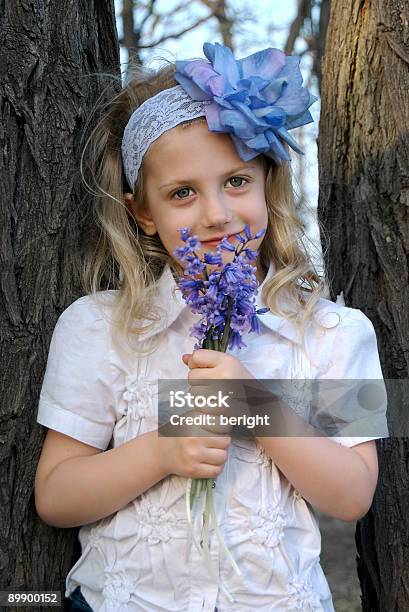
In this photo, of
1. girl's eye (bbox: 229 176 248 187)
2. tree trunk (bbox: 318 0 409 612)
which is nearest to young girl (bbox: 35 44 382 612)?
girl's eye (bbox: 229 176 248 187)

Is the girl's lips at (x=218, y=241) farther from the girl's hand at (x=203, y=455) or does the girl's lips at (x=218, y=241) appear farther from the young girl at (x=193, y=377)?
the girl's hand at (x=203, y=455)

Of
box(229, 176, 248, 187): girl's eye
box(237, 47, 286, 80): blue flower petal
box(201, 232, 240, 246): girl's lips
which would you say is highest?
box(237, 47, 286, 80): blue flower petal

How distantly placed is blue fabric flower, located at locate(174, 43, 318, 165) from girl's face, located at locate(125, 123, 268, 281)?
6 cm

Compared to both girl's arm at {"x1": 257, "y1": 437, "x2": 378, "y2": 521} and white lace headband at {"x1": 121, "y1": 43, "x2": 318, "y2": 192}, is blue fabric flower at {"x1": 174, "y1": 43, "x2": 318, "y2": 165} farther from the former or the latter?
girl's arm at {"x1": 257, "y1": 437, "x2": 378, "y2": 521}

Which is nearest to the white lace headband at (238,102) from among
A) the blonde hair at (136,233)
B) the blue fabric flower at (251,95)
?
the blue fabric flower at (251,95)

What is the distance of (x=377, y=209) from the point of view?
300cm

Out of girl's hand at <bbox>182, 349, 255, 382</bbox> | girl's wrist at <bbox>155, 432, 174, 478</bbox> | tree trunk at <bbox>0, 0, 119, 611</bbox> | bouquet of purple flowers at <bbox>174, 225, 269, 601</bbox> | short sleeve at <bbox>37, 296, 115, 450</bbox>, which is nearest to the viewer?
bouquet of purple flowers at <bbox>174, 225, 269, 601</bbox>

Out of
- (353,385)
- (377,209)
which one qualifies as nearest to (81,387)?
(353,385)

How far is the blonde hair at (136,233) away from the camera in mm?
2701

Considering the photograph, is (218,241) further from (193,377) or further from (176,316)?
(193,377)

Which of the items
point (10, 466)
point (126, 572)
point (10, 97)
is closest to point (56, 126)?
point (10, 97)

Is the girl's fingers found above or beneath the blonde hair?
beneath

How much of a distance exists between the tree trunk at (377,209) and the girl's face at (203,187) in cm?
59

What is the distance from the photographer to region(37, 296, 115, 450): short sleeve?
8.13ft
